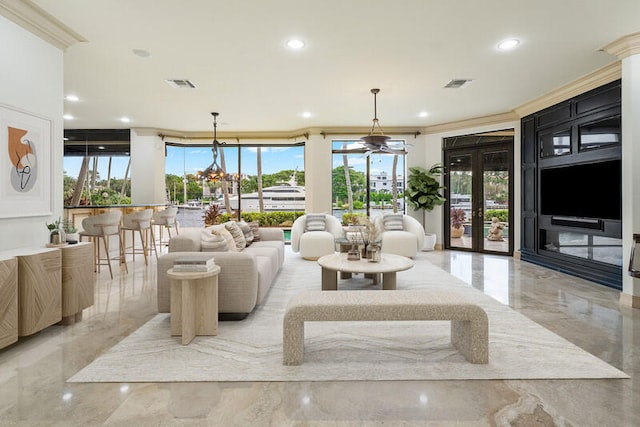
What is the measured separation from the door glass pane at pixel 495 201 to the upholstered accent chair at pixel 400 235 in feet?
5.76

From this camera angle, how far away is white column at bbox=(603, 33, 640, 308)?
12.3 ft

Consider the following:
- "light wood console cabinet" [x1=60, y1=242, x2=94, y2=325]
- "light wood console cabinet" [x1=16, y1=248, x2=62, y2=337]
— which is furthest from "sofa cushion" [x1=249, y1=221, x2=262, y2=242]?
"light wood console cabinet" [x1=16, y1=248, x2=62, y2=337]

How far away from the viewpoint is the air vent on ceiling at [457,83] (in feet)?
16.7

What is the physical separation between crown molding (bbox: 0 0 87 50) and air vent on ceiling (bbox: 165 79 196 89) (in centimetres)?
142

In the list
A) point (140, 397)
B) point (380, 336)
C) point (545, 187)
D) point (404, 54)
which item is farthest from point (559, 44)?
point (140, 397)

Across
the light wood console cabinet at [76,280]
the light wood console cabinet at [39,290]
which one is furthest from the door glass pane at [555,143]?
the light wood console cabinet at [39,290]

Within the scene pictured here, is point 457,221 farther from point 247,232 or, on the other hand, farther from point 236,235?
point 236,235

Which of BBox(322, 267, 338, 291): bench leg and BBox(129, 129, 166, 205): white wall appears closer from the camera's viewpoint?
BBox(322, 267, 338, 291): bench leg

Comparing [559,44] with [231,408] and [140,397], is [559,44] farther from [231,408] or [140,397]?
[140,397]

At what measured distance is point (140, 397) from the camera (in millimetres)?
2010

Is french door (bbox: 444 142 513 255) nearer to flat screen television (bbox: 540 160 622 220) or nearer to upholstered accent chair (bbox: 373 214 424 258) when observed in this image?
flat screen television (bbox: 540 160 622 220)

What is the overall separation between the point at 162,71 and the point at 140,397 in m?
4.22

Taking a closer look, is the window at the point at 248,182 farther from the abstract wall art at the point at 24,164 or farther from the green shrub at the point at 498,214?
the abstract wall art at the point at 24,164

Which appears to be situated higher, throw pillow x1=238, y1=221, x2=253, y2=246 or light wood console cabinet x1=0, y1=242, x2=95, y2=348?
throw pillow x1=238, y1=221, x2=253, y2=246
